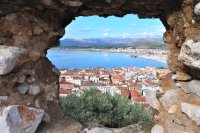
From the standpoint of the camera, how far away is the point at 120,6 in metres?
4.92

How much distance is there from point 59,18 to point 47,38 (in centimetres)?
39

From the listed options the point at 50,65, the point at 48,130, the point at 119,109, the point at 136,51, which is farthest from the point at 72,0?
the point at 136,51

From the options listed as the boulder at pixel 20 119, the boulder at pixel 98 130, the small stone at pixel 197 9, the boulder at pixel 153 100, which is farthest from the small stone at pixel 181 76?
the boulder at pixel 20 119

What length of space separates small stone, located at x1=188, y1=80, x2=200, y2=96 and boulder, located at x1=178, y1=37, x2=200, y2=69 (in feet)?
0.93

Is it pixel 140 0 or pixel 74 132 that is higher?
pixel 140 0

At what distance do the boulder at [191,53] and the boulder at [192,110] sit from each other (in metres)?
0.49

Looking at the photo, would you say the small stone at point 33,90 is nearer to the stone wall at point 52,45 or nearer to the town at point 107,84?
the stone wall at point 52,45

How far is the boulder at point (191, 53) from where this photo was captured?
3977 millimetres

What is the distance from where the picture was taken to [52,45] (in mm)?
5895

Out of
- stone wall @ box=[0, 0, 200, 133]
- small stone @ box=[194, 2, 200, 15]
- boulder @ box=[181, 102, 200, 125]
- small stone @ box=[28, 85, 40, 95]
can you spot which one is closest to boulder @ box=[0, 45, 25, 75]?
stone wall @ box=[0, 0, 200, 133]

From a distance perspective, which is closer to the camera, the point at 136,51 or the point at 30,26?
the point at 30,26

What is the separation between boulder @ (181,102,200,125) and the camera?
3987 mm

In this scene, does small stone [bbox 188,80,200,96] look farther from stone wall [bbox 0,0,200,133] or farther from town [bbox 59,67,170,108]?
town [bbox 59,67,170,108]

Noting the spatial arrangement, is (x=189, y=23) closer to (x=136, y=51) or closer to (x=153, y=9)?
(x=153, y=9)
